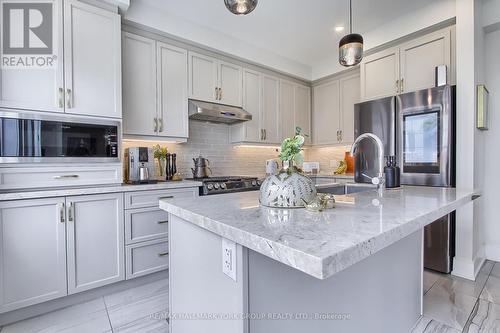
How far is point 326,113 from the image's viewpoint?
163 inches

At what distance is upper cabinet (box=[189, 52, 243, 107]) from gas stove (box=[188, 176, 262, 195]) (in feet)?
3.53

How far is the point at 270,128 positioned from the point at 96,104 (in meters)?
2.34

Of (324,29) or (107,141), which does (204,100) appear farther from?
(324,29)

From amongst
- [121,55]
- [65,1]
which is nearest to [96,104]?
[121,55]

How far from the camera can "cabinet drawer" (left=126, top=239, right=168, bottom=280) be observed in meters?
2.26

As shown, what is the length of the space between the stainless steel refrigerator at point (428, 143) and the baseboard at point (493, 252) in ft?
2.56

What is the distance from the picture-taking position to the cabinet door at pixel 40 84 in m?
1.84

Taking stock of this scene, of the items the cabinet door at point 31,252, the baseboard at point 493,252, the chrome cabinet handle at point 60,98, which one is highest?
the chrome cabinet handle at point 60,98

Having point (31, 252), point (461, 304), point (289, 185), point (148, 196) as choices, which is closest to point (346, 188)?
point (461, 304)

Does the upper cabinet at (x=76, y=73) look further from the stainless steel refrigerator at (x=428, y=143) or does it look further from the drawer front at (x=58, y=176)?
the stainless steel refrigerator at (x=428, y=143)

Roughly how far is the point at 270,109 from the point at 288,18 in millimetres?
1295

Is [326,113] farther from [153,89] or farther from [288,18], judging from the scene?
[153,89]

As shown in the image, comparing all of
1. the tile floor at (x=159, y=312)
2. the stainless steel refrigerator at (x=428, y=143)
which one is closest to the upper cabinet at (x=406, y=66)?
the stainless steel refrigerator at (x=428, y=143)

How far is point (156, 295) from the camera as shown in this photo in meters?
2.17
